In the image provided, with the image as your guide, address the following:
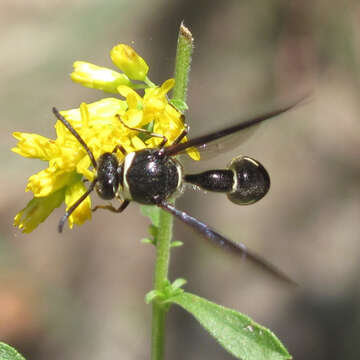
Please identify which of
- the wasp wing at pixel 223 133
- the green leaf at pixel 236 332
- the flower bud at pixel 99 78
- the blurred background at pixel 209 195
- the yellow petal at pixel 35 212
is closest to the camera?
the wasp wing at pixel 223 133

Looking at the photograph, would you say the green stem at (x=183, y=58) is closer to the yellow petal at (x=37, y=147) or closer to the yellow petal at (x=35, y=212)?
the yellow petal at (x=37, y=147)

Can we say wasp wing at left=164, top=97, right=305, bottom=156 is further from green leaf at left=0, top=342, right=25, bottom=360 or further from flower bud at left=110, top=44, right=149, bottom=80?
green leaf at left=0, top=342, right=25, bottom=360

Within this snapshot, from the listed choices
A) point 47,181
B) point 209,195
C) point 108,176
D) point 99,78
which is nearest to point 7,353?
point 47,181

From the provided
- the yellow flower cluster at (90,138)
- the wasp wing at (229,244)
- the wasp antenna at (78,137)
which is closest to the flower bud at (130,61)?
the yellow flower cluster at (90,138)

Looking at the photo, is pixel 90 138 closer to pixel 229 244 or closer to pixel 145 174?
pixel 145 174

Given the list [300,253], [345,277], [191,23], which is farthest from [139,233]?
[191,23]

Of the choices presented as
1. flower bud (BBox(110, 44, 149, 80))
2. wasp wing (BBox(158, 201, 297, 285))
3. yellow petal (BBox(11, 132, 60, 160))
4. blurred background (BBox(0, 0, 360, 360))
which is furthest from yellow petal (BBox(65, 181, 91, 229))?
blurred background (BBox(0, 0, 360, 360))
